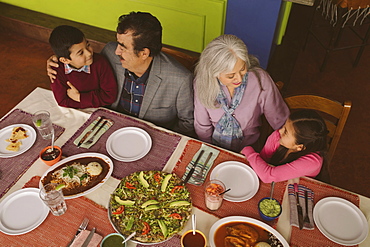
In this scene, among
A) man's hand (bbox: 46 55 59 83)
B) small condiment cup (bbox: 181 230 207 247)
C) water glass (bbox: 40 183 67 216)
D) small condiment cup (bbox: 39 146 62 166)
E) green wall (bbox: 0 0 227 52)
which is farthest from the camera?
green wall (bbox: 0 0 227 52)

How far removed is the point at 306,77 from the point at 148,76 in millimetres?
2213

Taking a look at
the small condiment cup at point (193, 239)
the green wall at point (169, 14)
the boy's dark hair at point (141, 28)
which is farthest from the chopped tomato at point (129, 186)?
the green wall at point (169, 14)

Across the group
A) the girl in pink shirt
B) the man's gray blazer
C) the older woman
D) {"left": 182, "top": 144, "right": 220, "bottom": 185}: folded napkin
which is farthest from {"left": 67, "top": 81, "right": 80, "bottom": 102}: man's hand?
the girl in pink shirt

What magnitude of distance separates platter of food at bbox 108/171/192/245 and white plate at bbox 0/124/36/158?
0.60 meters

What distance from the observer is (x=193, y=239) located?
4.29 ft

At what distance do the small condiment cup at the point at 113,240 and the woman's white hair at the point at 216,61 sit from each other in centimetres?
91

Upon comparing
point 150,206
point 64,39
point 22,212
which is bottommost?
point 22,212

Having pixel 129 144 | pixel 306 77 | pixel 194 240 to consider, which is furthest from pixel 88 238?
pixel 306 77

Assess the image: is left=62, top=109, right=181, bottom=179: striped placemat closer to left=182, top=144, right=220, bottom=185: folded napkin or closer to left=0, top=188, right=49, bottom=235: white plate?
left=182, top=144, right=220, bottom=185: folded napkin

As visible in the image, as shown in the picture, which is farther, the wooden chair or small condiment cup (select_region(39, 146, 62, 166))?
the wooden chair

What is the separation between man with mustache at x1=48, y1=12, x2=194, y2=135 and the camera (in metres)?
1.82

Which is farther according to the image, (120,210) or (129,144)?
(129,144)

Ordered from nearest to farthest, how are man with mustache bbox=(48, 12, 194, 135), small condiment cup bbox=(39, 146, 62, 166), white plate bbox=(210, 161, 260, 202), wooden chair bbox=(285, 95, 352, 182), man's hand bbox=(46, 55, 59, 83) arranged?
white plate bbox=(210, 161, 260, 202), small condiment cup bbox=(39, 146, 62, 166), wooden chair bbox=(285, 95, 352, 182), man with mustache bbox=(48, 12, 194, 135), man's hand bbox=(46, 55, 59, 83)

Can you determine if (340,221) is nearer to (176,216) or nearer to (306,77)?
(176,216)
